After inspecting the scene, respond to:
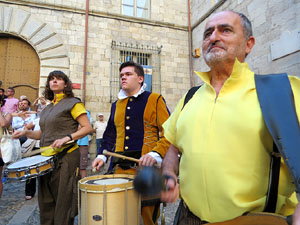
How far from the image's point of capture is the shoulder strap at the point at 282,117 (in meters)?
0.77

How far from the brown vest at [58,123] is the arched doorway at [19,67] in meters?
6.02

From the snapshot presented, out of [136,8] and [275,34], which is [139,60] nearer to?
[136,8]

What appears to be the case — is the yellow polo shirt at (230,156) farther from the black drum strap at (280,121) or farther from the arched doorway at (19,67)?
the arched doorway at (19,67)

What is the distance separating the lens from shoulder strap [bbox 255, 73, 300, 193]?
0.77 m

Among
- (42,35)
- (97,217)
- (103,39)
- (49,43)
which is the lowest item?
(97,217)

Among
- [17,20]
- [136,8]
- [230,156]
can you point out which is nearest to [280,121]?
[230,156]

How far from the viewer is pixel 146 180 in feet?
2.89

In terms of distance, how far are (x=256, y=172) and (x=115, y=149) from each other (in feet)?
4.97

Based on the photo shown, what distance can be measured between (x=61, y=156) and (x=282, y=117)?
2.10m

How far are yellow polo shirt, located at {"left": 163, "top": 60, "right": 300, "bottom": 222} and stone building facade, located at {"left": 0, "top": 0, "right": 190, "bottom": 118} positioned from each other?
24.0 ft

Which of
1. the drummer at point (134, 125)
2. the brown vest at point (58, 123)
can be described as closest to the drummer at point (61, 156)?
the brown vest at point (58, 123)

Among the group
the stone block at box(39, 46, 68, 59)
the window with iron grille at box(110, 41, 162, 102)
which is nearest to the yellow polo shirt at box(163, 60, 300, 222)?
the window with iron grille at box(110, 41, 162, 102)

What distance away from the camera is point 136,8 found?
917 cm

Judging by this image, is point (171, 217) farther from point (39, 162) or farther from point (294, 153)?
point (294, 153)
